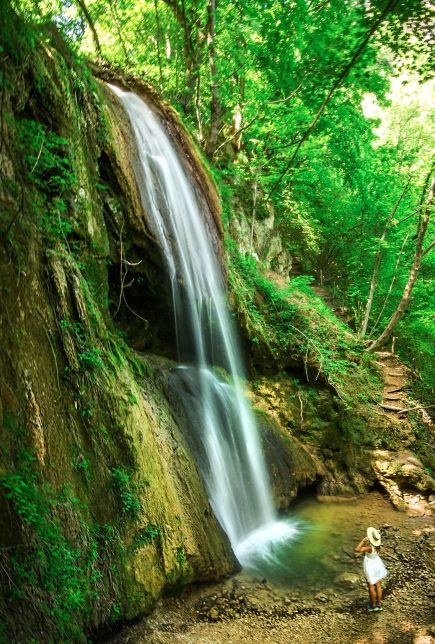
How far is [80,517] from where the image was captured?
361cm

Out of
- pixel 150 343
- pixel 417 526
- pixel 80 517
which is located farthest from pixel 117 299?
pixel 417 526

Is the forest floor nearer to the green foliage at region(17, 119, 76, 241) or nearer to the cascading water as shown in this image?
the cascading water

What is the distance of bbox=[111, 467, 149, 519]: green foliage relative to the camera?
416 cm

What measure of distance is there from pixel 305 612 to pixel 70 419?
12.3 ft

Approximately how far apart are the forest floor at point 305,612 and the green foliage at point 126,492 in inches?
40.6

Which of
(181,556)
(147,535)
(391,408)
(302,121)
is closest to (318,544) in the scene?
(181,556)

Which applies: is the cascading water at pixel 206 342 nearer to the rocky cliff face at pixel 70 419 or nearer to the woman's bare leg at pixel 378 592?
the rocky cliff face at pixel 70 419

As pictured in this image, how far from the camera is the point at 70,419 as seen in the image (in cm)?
389

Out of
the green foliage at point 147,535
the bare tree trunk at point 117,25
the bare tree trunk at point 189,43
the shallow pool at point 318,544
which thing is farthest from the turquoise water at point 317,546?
the bare tree trunk at point 117,25

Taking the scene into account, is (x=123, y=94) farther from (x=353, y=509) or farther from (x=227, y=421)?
(x=353, y=509)

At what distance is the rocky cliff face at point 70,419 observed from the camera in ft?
10.2

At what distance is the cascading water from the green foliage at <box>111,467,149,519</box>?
2.06 m

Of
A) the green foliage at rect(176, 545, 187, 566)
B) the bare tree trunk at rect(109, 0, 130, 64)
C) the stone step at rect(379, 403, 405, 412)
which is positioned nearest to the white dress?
the green foliage at rect(176, 545, 187, 566)

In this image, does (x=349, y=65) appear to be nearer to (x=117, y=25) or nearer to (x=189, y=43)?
(x=189, y=43)
